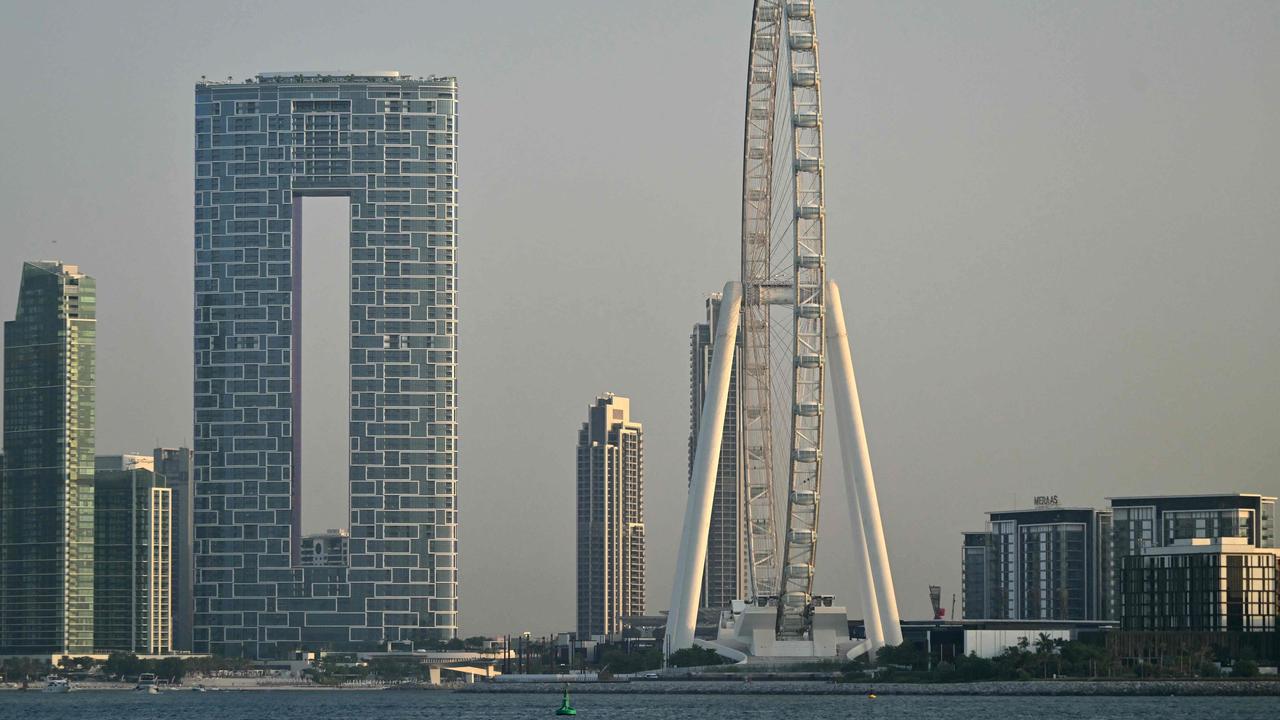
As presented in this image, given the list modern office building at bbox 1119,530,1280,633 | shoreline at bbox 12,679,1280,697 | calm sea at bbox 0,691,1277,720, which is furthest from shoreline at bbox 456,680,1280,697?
modern office building at bbox 1119,530,1280,633

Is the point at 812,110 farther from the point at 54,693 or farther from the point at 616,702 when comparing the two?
the point at 54,693

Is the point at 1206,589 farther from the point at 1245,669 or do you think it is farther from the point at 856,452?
the point at 856,452

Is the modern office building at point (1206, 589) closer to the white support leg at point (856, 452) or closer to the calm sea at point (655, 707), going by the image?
the calm sea at point (655, 707)

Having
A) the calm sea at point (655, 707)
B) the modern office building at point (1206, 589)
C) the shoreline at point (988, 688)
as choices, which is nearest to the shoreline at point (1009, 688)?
the shoreline at point (988, 688)

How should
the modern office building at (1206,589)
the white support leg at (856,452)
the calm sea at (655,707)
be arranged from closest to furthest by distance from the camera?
the calm sea at (655,707) → the white support leg at (856,452) → the modern office building at (1206,589)

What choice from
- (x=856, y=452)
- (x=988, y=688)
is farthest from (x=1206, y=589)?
(x=856, y=452)

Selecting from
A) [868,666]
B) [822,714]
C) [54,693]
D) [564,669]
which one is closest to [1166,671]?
[868,666]
